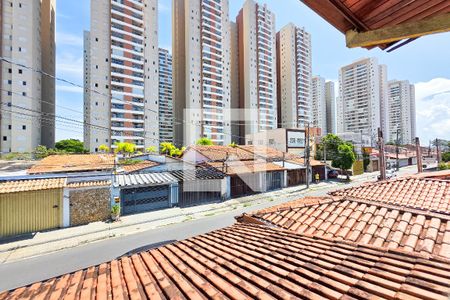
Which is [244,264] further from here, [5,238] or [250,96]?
[250,96]

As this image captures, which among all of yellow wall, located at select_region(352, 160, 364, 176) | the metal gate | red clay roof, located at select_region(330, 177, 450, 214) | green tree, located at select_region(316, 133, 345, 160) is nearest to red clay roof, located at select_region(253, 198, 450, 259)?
red clay roof, located at select_region(330, 177, 450, 214)

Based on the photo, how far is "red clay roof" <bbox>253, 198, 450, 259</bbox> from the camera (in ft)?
13.5

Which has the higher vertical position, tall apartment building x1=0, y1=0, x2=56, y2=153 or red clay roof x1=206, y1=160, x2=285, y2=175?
tall apartment building x1=0, y1=0, x2=56, y2=153

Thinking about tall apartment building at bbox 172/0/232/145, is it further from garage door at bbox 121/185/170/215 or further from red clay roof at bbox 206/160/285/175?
garage door at bbox 121/185/170/215

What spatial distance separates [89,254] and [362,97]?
98.8 meters

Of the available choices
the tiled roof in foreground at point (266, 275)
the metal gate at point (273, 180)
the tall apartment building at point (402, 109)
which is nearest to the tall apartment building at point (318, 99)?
the tall apartment building at point (402, 109)

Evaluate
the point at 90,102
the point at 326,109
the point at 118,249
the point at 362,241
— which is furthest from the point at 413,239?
the point at 326,109

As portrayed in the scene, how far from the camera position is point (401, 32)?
2330 millimetres

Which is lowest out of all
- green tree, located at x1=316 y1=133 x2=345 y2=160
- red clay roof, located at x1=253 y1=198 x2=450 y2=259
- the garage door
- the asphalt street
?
the asphalt street

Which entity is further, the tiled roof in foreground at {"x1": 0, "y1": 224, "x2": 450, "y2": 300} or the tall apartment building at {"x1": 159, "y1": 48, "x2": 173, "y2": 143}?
the tall apartment building at {"x1": 159, "y1": 48, "x2": 173, "y2": 143}

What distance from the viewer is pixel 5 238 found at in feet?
39.8

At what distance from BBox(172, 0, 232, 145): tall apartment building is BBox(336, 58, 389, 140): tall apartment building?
54464 mm

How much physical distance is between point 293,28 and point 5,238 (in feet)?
278

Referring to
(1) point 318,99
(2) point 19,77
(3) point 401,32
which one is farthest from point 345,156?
(1) point 318,99
